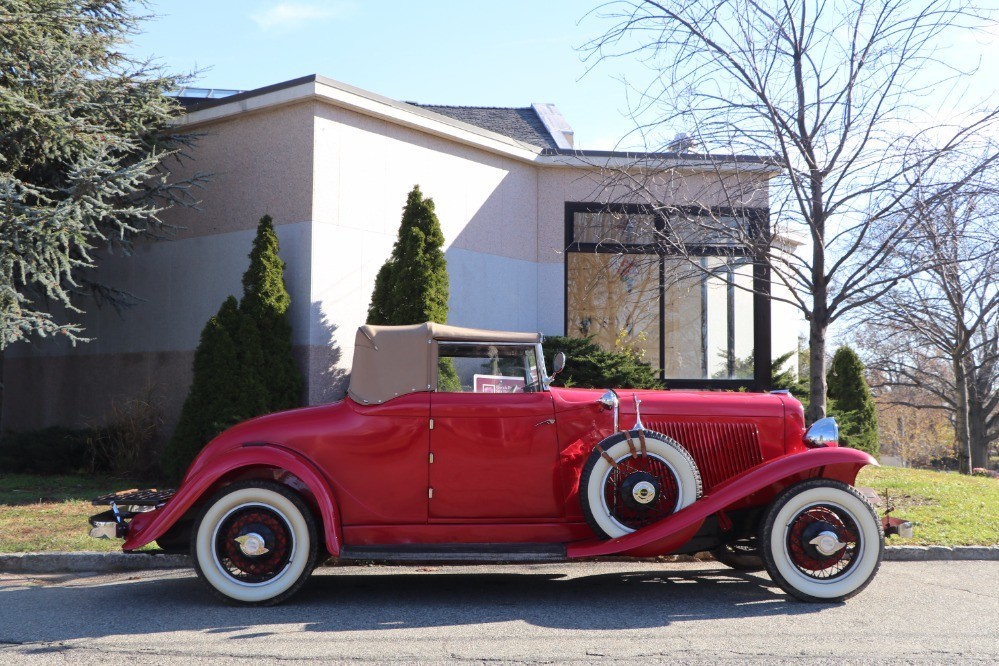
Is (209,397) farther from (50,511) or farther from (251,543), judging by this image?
(251,543)

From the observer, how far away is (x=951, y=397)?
33156 millimetres

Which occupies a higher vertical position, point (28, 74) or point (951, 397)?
point (28, 74)

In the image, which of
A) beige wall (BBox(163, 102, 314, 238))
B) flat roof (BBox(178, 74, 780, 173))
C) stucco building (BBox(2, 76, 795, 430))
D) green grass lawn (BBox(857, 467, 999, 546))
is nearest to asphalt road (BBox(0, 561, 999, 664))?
green grass lawn (BBox(857, 467, 999, 546))

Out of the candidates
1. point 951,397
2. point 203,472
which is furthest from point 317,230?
point 951,397

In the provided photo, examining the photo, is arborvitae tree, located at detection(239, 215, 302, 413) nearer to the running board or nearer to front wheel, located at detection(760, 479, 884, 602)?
the running board

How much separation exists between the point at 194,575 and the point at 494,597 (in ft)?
7.68

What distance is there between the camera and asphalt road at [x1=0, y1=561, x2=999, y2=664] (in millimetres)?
4516

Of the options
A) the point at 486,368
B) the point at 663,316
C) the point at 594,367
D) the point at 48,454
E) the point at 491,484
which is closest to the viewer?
the point at 491,484

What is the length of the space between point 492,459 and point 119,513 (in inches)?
97.5

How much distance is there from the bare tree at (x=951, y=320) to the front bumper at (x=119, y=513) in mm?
6842

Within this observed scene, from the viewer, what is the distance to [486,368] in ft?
20.4

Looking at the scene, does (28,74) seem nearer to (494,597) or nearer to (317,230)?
(317,230)

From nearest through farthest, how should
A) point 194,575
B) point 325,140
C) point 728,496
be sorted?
point 728,496
point 194,575
point 325,140

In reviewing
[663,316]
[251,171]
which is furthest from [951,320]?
[251,171]
